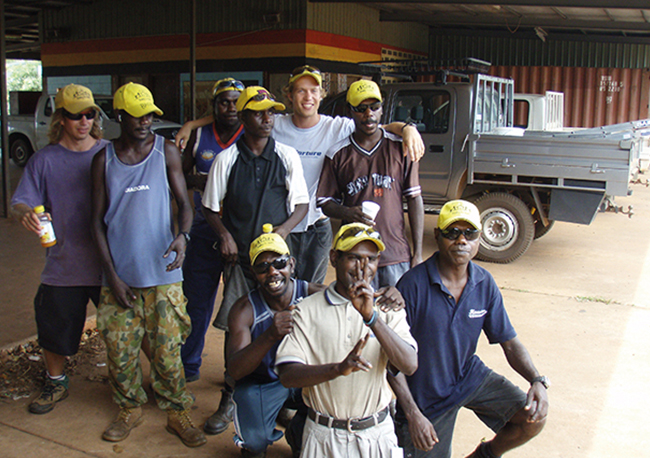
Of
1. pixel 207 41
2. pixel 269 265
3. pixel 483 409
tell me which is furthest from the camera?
pixel 207 41

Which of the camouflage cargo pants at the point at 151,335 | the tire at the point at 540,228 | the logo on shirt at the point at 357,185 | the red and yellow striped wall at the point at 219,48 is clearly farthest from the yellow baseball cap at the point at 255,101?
the red and yellow striped wall at the point at 219,48

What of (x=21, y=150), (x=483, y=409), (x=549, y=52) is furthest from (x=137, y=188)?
(x=549, y=52)

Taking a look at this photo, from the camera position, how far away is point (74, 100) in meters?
3.47

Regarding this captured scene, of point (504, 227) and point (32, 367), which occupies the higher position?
point (504, 227)

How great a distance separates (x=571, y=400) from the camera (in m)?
3.98

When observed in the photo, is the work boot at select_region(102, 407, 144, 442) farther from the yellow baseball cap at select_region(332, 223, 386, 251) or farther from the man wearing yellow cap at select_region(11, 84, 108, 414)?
the yellow baseball cap at select_region(332, 223, 386, 251)

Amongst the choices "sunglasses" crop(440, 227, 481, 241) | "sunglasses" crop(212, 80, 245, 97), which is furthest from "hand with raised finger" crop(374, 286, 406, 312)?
"sunglasses" crop(212, 80, 245, 97)

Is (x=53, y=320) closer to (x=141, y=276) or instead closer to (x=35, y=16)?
(x=141, y=276)

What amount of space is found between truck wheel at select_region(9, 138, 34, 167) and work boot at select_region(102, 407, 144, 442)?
1342 centimetres

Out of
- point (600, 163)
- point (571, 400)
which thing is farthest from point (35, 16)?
point (571, 400)

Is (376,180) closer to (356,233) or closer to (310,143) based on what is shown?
(310,143)

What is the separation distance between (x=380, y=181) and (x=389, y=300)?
1.04 meters

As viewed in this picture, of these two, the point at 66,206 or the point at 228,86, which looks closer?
the point at 66,206

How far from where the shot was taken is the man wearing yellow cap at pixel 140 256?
3277mm
